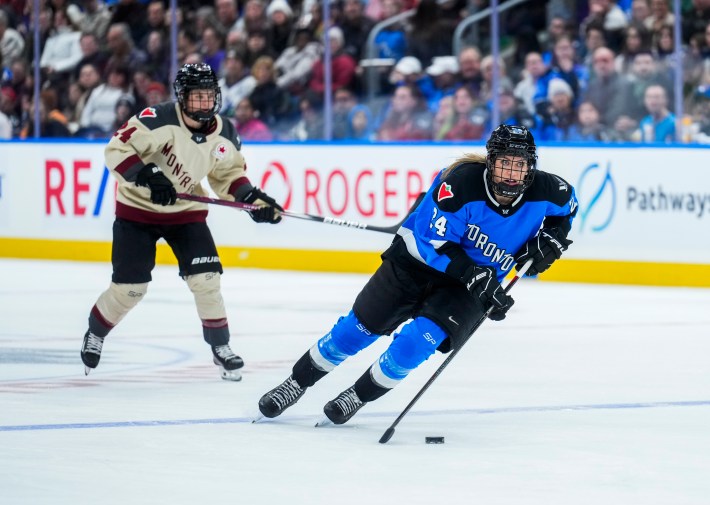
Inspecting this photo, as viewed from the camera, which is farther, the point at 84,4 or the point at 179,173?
the point at 84,4

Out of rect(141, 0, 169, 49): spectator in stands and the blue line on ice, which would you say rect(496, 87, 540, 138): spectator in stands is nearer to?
rect(141, 0, 169, 49): spectator in stands

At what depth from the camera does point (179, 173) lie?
670 cm

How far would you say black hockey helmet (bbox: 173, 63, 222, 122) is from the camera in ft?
21.3

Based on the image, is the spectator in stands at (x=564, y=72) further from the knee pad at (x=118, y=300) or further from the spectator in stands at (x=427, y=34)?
the knee pad at (x=118, y=300)

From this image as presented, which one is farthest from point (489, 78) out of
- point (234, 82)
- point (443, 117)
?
point (234, 82)

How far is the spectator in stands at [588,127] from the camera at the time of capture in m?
10.9

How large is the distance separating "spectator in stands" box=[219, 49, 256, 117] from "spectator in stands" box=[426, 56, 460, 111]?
153cm

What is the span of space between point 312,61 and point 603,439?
292 inches

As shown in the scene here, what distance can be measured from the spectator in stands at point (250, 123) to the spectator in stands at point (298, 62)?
0.30m

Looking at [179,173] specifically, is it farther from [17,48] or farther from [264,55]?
[17,48]

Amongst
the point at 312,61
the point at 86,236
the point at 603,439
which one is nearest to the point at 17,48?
the point at 86,236

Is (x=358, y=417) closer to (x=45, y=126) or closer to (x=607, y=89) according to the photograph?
(x=607, y=89)

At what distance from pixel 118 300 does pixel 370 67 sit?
18.1 ft

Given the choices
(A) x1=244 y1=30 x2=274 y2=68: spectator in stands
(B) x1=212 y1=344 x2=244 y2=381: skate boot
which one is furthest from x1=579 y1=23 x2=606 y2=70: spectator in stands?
(B) x1=212 y1=344 x2=244 y2=381: skate boot
